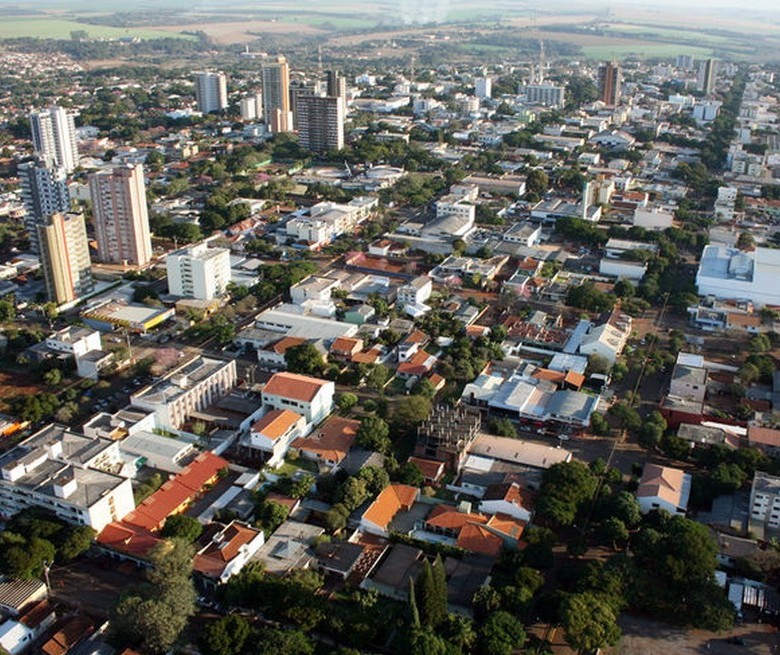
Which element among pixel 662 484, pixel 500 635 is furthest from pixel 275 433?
pixel 662 484

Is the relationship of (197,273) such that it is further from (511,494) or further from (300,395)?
(511,494)

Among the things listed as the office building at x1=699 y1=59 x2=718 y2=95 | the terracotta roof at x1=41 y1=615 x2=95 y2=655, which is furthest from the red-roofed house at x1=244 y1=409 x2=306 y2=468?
the office building at x1=699 y1=59 x2=718 y2=95

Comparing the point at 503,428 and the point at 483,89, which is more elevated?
the point at 483,89

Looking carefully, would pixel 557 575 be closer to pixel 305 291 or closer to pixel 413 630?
pixel 413 630

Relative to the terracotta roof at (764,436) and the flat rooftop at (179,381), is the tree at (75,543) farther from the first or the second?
the terracotta roof at (764,436)

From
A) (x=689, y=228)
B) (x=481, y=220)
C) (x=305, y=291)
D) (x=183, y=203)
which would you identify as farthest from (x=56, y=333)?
(x=689, y=228)
